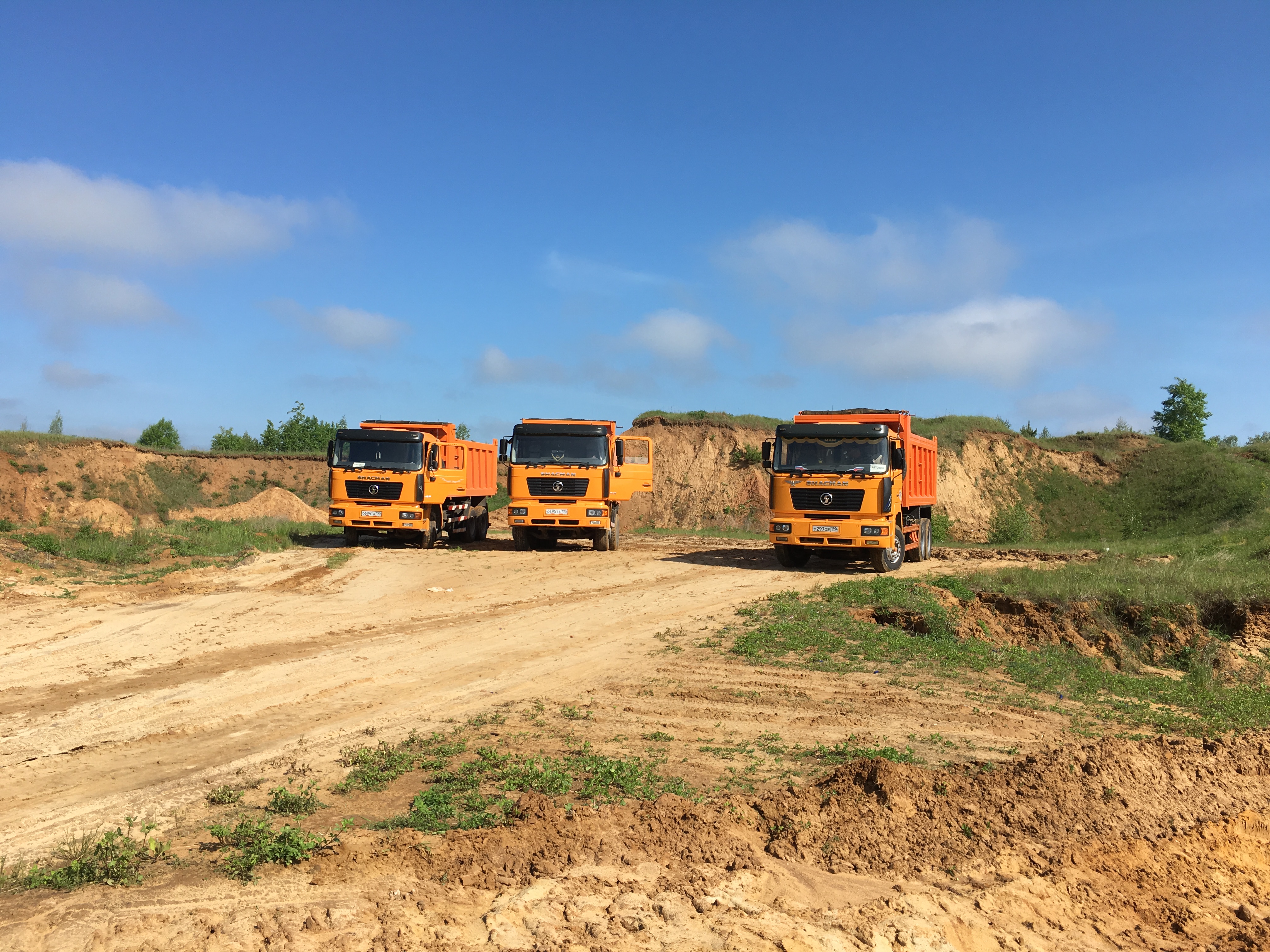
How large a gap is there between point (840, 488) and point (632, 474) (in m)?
7.43

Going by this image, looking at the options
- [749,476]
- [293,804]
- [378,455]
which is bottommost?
[293,804]

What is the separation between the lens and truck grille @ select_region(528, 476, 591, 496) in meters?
23.0

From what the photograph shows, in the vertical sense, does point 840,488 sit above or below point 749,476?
below

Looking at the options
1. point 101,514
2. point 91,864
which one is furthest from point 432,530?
point 91,864

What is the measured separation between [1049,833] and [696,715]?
132 inches

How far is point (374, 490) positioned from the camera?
78.2ft

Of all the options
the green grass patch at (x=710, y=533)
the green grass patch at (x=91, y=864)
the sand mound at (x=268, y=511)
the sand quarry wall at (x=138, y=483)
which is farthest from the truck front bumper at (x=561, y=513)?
the sand mound at (x=268, y=511)

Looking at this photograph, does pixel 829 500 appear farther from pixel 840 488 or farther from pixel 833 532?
pixel 833 532

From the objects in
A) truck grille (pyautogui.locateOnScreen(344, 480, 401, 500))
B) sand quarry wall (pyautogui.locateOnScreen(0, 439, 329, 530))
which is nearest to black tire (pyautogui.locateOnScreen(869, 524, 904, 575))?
truck grille (pyautogui.locateOnScreen(344, 480, 401, 500))

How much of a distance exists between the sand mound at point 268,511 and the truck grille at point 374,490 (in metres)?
15.3

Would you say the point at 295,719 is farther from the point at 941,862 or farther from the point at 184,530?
the point at 184,530

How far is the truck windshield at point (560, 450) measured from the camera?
75.2 ft

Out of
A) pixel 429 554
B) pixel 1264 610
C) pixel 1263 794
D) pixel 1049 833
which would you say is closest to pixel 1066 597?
pixel 1264 610

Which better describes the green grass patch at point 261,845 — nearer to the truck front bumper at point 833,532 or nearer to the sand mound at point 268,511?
the truck front bumper at point 833,532
